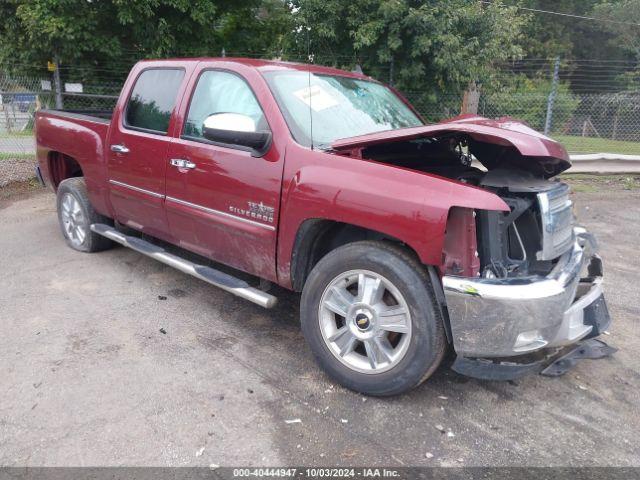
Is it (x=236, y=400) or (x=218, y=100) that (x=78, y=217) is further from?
(x=236, y=400)

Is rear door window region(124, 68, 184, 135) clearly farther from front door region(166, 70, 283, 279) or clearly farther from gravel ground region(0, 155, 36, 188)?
gravel ground region(0, 155, 36, 188)

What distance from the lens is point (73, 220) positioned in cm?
552

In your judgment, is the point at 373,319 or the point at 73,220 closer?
the point at 373,319

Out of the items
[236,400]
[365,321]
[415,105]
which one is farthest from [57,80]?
[365,321]

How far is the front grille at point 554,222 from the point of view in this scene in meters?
2.89

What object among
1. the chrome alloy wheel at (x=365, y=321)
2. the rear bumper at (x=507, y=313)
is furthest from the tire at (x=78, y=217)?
the rear bumper at (x=507, y=313)

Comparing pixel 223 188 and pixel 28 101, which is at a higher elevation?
pixel 28 101

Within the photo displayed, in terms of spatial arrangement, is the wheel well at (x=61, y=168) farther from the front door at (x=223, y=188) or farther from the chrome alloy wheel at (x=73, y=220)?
the front door at (x=223, y=188)

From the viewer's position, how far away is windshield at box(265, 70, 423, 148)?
339cm

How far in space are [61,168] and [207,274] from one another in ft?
10.3

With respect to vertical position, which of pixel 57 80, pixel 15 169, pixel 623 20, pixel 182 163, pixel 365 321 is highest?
pixel 623 20

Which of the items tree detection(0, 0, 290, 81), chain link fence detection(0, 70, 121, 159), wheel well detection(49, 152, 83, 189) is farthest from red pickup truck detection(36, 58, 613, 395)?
chain link fence detection(0, 70, 121, 159)

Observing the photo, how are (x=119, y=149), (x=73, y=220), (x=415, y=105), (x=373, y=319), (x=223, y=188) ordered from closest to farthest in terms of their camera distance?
(x=373, y=319)
(x=223, y=188)
(x=119, y=149)
(x=73, y=220)
(x=415, y=105)

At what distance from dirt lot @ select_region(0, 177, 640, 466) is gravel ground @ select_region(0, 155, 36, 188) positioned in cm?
525
